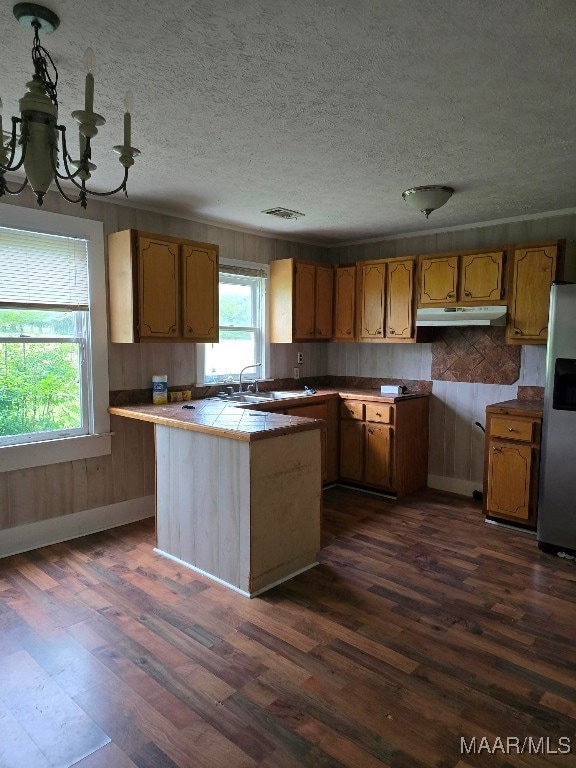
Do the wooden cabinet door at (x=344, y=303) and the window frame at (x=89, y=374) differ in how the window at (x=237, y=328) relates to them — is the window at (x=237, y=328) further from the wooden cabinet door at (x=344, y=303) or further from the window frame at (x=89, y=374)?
the window frame at (x=89, y=374)

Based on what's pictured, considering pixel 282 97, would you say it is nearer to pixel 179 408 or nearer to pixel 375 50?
pixel 375 50

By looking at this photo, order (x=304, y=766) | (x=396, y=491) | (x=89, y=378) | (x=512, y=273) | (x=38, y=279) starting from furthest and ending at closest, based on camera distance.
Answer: (x=396, y=491) < (x=512, y=273) < (x=89, y=378) < (x=38, y=279) < (x=304, y=766)

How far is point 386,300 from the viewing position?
477 cm

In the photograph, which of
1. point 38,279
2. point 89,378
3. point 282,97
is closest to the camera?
point 282,97

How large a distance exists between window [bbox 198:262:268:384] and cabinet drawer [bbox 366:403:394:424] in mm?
1111

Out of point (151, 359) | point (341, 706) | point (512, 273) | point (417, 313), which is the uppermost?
point (512, 273)

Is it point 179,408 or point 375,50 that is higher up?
point 375,50

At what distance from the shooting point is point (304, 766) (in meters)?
1.70

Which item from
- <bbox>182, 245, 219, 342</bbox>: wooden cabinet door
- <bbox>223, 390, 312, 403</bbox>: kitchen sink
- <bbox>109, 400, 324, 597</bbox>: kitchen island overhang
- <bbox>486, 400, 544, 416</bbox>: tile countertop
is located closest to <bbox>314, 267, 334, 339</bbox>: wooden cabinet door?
<bbox>223, 390, 312, 403</bbox>: kitchen sink

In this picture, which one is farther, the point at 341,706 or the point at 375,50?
the point at 341,706

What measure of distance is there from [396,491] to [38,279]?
331 centimetres

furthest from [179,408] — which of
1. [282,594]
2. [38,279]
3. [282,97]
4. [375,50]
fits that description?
[375,50]

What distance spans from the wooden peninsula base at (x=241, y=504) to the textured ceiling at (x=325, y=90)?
1.61 meters

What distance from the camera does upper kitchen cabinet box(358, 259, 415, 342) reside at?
4.61 m
